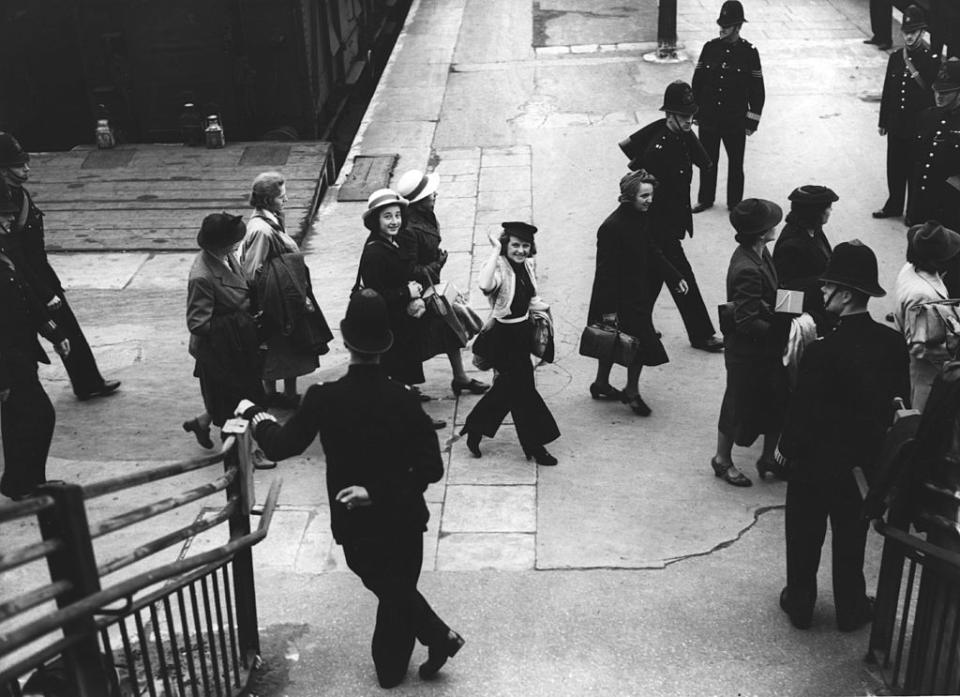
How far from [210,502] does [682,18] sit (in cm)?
1268

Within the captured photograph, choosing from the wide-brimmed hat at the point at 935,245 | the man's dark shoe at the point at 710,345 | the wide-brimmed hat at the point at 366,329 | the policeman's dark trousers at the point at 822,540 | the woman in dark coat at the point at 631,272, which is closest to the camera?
the wide-brimmed hat at the point at 366,329

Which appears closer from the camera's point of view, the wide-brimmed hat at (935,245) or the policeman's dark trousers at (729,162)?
the wide-brimmed hat at (935,245)

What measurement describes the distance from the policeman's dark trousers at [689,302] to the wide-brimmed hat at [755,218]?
1653 millimetres

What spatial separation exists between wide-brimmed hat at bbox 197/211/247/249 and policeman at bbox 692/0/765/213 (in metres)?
5.36

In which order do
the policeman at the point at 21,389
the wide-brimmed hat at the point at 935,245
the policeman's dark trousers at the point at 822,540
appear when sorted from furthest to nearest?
the policeman at the point at 21,389
the wide-brimmed hat at the point at 935,245
the policeman's dark trousers at the point at 822,540

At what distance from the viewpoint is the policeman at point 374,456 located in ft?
15.1

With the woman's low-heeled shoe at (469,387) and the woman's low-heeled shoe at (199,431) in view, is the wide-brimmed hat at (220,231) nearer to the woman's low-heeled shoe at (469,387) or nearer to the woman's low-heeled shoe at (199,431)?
the woman's low-heeled shoe at (199,431)

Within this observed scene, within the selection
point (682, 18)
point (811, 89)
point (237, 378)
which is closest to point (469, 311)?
point (237, 378)

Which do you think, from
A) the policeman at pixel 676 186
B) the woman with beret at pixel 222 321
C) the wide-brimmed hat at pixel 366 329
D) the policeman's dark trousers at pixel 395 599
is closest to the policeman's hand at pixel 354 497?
the policeman's dark trousers at pixel 395 599

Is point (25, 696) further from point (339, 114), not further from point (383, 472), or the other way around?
point (339, 114)

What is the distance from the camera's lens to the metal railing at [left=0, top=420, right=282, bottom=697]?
131 inches

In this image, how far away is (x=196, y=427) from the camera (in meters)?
7.28

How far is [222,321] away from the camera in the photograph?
680 centimetres

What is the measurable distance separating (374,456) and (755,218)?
291cm
